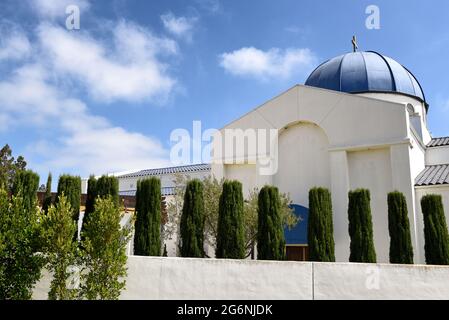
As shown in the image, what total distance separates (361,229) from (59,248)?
11087 millimetres

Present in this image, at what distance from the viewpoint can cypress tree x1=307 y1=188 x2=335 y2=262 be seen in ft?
51.7

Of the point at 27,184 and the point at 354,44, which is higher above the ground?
the point at 354,44

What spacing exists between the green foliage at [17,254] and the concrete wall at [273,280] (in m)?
1.31

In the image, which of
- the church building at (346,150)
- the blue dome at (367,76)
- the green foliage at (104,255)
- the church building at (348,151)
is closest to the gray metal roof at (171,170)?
the church building at (346,150)

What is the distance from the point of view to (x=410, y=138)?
18.3 m

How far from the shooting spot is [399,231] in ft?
50.8

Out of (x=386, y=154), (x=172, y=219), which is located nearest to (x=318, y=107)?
(x=386, y=154)

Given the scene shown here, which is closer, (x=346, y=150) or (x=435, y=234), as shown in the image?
(x=435, y=234)

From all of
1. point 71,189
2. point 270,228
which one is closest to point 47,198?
point 71,189

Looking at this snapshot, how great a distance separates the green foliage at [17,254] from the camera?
10555 mm

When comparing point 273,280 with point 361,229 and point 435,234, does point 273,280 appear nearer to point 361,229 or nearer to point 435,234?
point 361,229

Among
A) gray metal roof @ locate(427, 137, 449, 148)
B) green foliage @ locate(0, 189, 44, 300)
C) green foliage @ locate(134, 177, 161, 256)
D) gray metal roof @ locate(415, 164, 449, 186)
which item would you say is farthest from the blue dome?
green foliage @ locate(0, 189, 44, 300)

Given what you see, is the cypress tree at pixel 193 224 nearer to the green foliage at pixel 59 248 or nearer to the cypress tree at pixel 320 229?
→ the cypress tree at pixel 320 229

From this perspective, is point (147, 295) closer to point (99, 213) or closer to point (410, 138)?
point (99, 213)
